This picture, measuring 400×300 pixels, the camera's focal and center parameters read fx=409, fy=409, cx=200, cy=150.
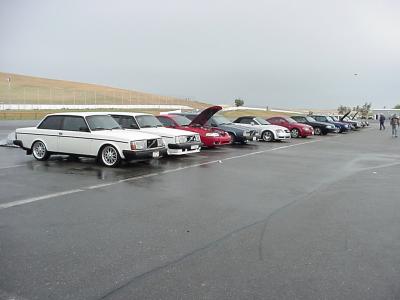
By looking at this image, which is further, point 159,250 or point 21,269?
point 159,250

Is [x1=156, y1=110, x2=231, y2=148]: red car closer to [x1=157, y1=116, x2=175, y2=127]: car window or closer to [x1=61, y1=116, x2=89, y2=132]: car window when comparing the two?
[x1=157, y1=116, x2=175, y2=127]: car window

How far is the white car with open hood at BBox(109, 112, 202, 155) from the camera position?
1282 centimetres

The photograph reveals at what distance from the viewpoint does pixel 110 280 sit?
12.3ft

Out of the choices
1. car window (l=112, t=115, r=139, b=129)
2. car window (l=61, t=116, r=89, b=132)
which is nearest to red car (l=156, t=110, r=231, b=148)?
car window (l=112, t=115, r=139, b=129)

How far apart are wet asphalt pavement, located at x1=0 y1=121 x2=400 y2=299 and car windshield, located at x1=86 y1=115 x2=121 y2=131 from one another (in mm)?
1943

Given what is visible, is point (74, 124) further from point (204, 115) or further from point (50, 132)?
point (204, 115)

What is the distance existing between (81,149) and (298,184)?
5.86 m

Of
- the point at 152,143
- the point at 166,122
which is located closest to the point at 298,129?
the point at 166,122

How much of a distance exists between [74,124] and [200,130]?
229 inches

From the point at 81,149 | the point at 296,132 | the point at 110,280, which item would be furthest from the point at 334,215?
the point at 296,132

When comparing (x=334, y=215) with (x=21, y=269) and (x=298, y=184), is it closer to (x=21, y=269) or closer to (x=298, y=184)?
(x=298, y=184)

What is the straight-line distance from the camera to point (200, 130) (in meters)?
16.1

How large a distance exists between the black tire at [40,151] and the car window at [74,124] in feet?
2.85

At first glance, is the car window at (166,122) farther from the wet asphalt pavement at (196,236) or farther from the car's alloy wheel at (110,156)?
the wet asphalt pavement at (196,236)
